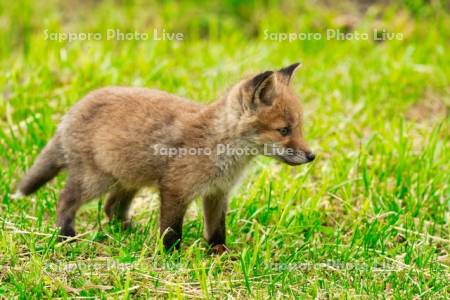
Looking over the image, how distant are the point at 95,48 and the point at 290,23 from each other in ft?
10.4

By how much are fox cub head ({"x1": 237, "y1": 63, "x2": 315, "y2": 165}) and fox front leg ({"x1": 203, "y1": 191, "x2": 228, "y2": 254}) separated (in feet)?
1.88

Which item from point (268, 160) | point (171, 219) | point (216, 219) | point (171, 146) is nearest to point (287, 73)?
point (171, 146)

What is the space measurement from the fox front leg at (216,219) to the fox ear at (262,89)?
2.58 feet

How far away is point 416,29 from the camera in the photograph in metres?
10.7

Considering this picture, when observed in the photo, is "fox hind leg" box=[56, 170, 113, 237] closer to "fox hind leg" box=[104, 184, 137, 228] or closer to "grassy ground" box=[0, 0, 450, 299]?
"grassy ground" box=[0, 0, 450, 299]

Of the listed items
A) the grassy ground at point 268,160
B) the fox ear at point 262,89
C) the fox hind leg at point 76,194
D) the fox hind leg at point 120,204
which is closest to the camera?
the grassy ground at point 268,160

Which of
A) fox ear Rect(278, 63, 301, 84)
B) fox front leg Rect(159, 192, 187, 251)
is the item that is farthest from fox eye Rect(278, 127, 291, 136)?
fox front leg Rect(159, 192, 187, 251)

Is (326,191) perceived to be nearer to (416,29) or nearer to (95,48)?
(95,48)

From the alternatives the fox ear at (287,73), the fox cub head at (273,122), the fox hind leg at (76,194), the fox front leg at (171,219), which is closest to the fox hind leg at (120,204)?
the fox hind leg at (76,194)

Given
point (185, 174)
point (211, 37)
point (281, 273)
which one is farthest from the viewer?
point (211, 37)

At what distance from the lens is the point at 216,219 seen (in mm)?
5578

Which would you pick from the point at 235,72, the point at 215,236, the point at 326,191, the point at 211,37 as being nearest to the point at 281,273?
the point at 215,236

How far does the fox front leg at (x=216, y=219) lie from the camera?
18.2ft

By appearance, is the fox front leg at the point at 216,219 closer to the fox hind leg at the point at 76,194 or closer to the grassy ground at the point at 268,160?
the grassy ground at the point at 268,160
